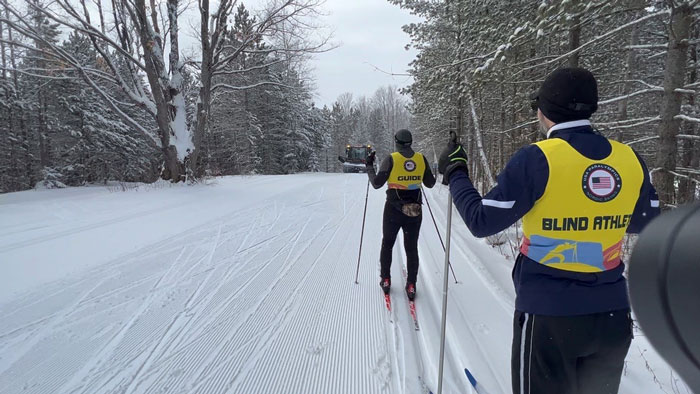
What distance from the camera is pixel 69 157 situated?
23.2 m

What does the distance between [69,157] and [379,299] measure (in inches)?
1102

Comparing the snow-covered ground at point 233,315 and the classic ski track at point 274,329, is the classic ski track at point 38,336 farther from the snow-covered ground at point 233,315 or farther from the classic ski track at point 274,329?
the classic ski track at point 274,329

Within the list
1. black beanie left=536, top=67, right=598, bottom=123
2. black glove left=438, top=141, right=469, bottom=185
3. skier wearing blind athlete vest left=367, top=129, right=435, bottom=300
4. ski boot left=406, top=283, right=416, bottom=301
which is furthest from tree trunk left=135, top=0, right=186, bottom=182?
black beanie left=536, top=67, right=598, bottom=123

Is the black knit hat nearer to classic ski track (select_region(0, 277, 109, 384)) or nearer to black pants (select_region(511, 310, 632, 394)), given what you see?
black pants (select_region(511, 310, 632, 394))

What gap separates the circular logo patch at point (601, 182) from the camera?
1.44 meters

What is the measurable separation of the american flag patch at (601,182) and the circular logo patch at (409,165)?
8.62 feet

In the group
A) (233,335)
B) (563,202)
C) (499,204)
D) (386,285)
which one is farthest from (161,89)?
(563,202)

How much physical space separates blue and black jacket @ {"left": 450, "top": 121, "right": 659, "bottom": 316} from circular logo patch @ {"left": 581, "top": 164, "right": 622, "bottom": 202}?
6 cm

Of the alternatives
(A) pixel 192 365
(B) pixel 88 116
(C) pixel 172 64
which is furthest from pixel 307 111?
(A) pixel 192 365

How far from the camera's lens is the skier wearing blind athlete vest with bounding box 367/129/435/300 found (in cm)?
404

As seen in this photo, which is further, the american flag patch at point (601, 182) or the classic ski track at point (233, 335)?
the classic ski track at point (233, 335)

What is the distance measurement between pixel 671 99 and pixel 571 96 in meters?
4.39

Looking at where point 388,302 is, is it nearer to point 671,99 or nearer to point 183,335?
point 183,335

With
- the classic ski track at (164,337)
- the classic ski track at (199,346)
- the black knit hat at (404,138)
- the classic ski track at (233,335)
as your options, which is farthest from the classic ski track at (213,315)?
the black knit hat at (404,138)
